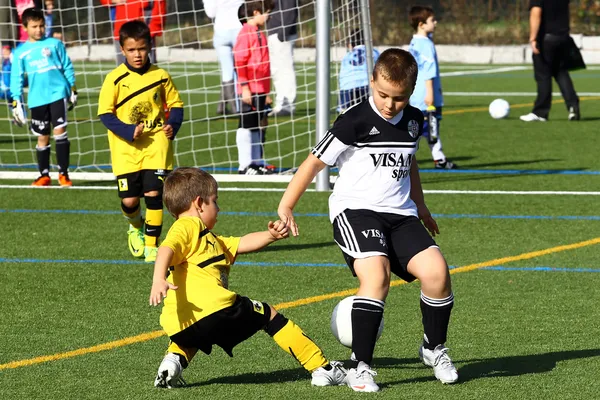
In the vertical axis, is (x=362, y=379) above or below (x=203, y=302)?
below

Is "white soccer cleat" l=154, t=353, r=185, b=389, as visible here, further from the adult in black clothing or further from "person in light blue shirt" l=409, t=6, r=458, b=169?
the adult in black clothing

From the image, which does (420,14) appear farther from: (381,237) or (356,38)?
(381,237)

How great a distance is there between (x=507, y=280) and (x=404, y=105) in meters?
2.53

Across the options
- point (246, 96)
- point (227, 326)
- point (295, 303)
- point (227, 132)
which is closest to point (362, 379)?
point (227, 326)

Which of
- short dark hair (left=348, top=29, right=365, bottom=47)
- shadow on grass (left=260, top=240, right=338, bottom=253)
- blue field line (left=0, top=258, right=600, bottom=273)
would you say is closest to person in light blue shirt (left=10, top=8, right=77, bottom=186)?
short dark hair (left=348, top=29, right=365, bottom=47)

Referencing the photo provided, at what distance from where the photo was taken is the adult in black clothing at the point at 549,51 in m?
17.8

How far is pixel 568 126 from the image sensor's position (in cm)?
1711

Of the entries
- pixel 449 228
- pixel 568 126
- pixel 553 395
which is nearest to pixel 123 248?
pixel 449 228

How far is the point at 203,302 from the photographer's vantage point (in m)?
5.08

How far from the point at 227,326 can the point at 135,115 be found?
12.1 feet

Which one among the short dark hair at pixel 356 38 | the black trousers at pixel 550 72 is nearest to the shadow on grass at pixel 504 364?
the short dark hair at pixel 356 38

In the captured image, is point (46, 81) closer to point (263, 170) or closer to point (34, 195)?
point (34, 195)

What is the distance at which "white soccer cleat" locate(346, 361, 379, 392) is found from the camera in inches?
199

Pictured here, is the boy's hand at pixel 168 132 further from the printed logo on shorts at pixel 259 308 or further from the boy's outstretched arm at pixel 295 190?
the printed logo on shorts at pixel 259 308
